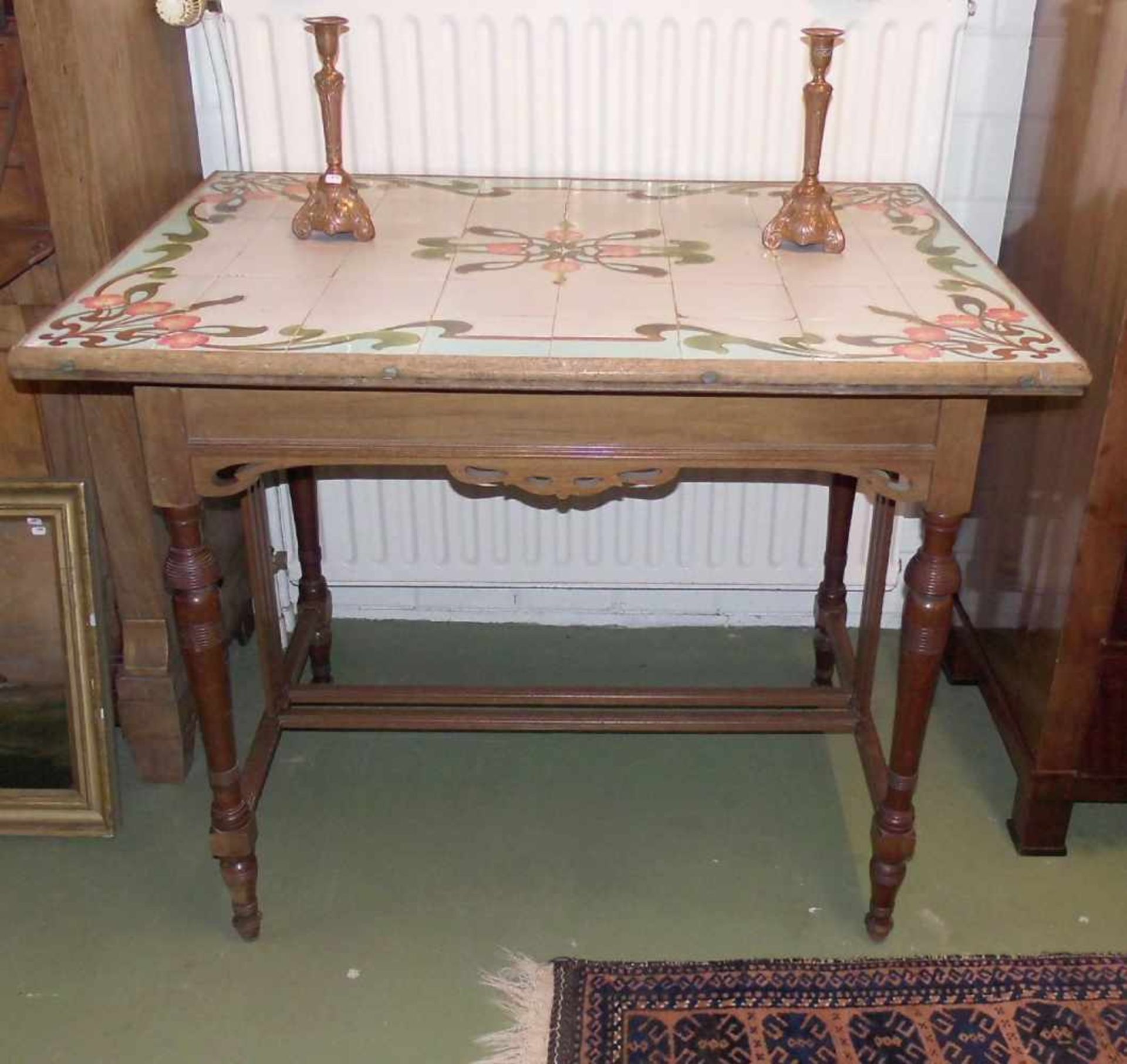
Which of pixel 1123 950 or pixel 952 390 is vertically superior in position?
pixel 952 390

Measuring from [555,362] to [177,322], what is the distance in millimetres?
431

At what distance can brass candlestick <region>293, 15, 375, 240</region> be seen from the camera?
1.64m

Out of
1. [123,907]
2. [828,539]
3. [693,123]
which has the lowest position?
[123,907]

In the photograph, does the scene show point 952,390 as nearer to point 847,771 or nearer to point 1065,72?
point 1065,72

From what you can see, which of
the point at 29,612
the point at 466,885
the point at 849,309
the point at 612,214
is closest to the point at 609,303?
the point at 849,309

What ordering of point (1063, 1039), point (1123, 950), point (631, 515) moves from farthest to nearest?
point (631, 515), point (1123, 950), point (1063, 1039)

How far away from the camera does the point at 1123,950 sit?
1.74 m

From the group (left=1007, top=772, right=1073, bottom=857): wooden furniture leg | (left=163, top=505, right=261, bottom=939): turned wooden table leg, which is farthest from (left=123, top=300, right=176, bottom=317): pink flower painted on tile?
(left=1007, top=772, right=1073, bottom=857): wooden furniture leg

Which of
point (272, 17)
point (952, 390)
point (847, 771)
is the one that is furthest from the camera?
point (847, 771)

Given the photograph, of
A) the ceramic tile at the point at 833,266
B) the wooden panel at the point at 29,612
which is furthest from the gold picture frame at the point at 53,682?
the ceramic tile at the point at 833,266

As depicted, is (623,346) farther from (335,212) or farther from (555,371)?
(335,212)

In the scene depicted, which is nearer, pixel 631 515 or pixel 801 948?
pixel 801 948

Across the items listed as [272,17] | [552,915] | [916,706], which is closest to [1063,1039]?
[916,706]

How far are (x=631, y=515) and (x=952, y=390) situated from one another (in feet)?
3.28
